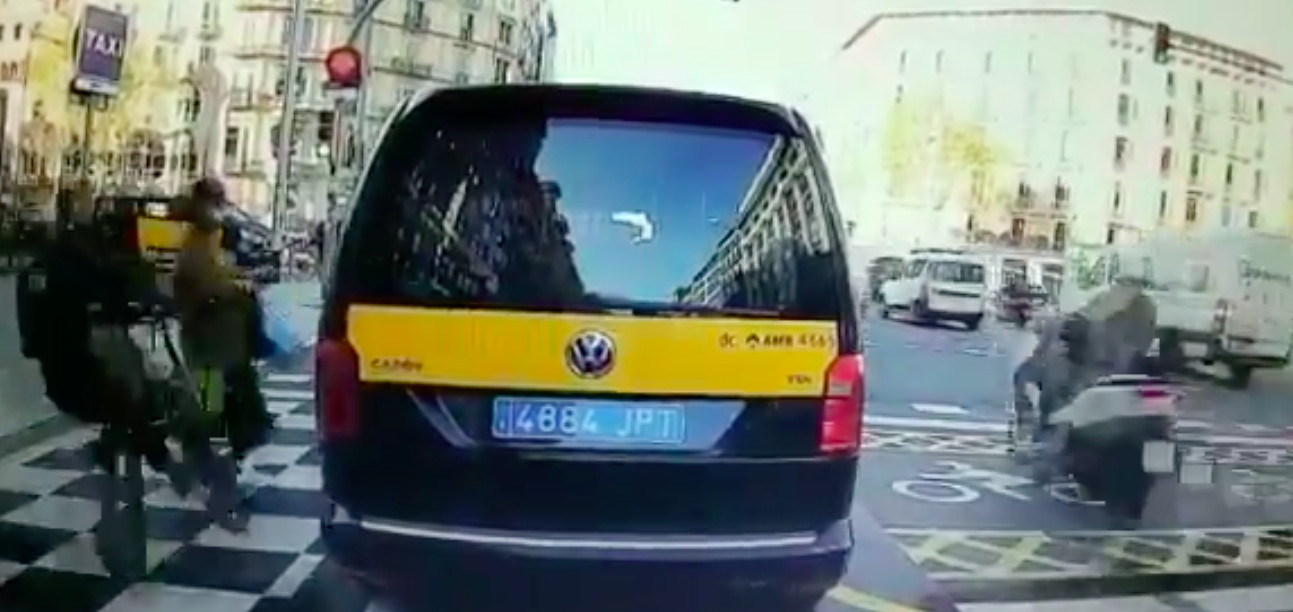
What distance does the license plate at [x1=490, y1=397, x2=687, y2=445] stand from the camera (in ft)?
5.77

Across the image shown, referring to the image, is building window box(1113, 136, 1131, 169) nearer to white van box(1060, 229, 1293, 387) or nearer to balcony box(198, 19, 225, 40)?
white van box(1060, 229, 1293, 387)

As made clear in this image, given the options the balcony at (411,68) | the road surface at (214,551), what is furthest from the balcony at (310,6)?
the road surface at (214,551)

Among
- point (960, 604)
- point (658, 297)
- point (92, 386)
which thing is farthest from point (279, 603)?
point (960, 604)

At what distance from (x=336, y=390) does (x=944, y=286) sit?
0.80m

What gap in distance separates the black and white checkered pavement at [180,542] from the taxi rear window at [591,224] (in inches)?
10.6

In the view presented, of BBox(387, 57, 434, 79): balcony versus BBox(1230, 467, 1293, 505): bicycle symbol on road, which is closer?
BBox(387, 57, 434, 79): balcony

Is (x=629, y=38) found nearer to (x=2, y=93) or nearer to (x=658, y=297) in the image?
(x=658, y=297)

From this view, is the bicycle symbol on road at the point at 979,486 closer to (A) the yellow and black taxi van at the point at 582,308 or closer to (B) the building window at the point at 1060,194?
(A) the yellow and black taxi van at the point at 582,308

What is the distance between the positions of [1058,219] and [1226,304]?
300mm

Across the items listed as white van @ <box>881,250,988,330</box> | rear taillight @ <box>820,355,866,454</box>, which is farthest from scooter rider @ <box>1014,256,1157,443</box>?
rear taillight @ <box>820,355,866,454</box>

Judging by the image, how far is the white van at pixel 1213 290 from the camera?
1.95 meters

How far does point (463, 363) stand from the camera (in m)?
1.76

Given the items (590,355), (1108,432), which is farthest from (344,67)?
(1108,432)

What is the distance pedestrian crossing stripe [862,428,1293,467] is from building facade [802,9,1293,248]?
0.85 feet
